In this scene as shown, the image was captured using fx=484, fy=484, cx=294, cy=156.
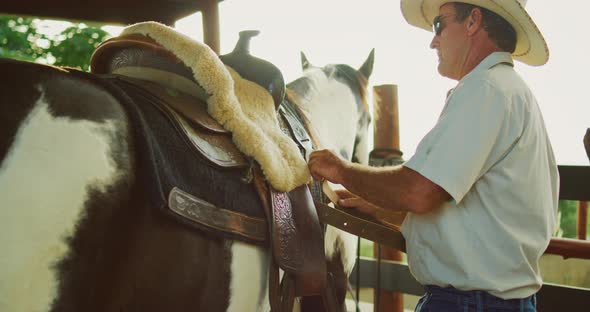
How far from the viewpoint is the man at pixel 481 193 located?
1306mm

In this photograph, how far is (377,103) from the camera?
3119 mm

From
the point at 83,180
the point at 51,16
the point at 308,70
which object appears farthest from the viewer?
the point at 51,16

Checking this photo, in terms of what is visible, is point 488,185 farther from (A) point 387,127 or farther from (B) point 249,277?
(A) point 387,127

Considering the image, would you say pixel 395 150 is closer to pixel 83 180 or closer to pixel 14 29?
pixel 83 180

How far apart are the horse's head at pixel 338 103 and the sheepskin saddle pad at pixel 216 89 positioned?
0.77 meters

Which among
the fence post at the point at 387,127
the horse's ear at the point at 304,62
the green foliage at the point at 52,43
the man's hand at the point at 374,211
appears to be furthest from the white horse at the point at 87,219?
the green foliage at the point at 52,43

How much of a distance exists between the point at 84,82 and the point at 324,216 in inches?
37.0

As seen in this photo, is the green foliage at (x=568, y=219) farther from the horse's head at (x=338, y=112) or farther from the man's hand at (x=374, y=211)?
the man's hand at (x=374, y=211)

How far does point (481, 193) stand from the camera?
135cm

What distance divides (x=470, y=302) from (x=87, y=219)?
1.02 m

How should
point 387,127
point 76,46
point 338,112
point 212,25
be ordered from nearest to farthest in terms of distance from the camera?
point 338,112 → point 387,127 → point 212,25 → point 76,46

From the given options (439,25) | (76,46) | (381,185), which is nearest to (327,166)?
(381,185)

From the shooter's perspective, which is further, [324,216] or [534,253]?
[324,216]

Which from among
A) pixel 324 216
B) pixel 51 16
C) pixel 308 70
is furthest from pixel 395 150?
pixel 51 16
